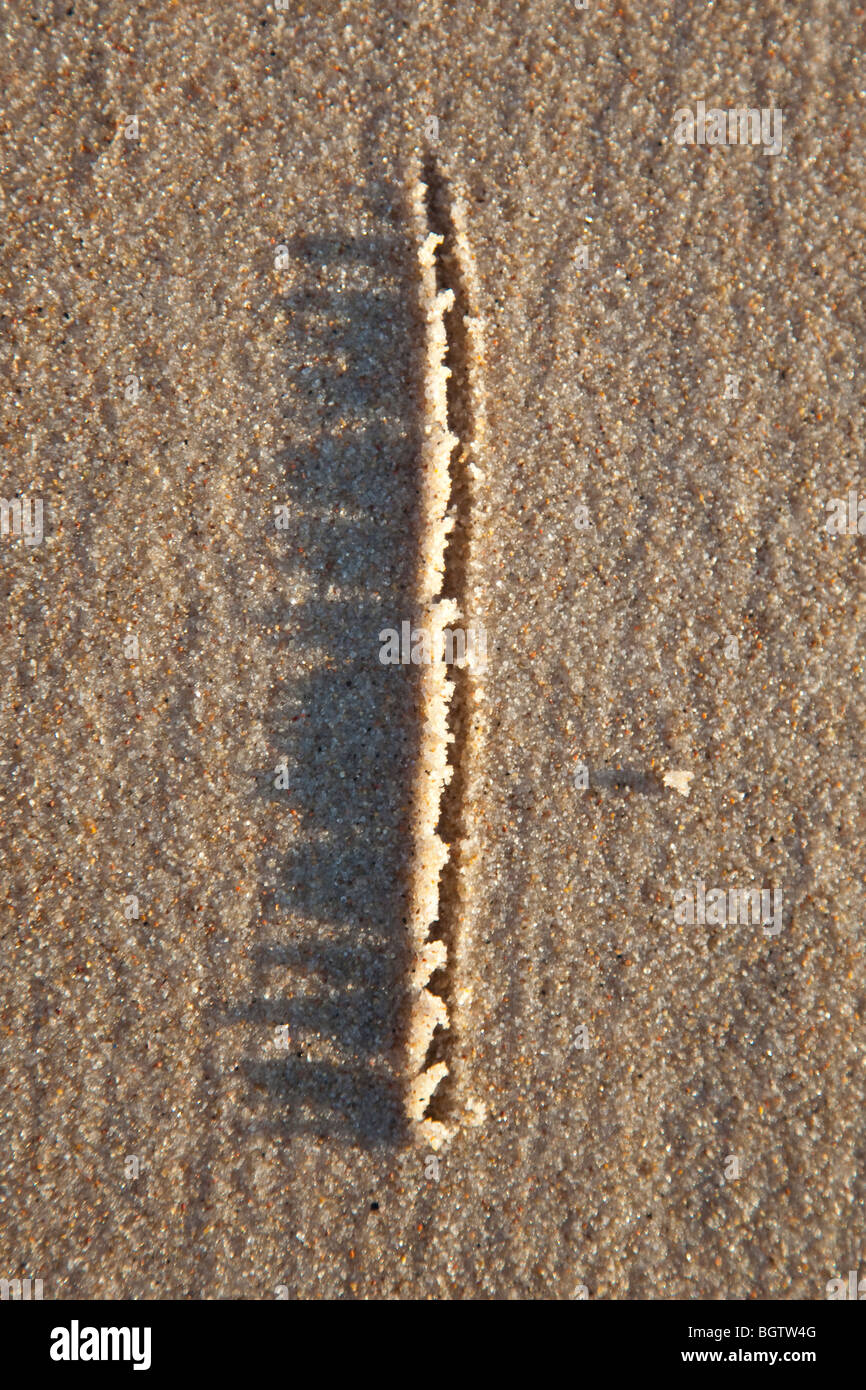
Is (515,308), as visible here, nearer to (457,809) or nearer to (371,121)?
(371,121)

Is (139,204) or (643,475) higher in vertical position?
(139,204)
